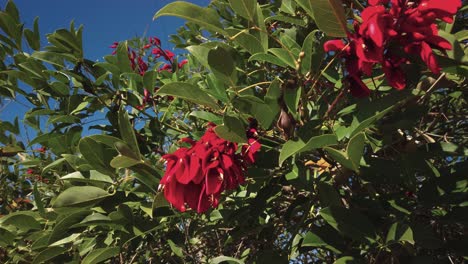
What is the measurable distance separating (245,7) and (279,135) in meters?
0.39

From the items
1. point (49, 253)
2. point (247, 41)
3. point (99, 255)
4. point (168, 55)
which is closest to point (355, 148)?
point (247, 41)

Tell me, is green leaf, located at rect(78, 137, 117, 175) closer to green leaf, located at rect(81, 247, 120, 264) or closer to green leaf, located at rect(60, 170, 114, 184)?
green leaf, located at rect(60, 170, 114, 184)

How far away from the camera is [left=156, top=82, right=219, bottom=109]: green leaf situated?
32.2 inches

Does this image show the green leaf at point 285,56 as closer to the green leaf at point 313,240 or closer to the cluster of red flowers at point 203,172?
the cluster of red flowers at point 203,172

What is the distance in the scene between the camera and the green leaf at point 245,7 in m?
0.84

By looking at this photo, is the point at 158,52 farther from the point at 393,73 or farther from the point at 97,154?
the point at 393,73

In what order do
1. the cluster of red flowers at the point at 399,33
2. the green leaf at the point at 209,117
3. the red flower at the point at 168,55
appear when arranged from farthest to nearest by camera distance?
the red flower at the point at 168,55, the green leaf at the point at 209,117, the cluster of red flowers at the point at 399,33

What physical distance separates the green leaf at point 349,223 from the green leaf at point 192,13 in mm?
470

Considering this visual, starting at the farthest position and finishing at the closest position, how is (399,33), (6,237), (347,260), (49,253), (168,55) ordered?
(168,55), (6,237), (49,253), (347,260), (399,33)

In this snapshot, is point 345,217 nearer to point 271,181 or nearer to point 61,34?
→ point 271,181

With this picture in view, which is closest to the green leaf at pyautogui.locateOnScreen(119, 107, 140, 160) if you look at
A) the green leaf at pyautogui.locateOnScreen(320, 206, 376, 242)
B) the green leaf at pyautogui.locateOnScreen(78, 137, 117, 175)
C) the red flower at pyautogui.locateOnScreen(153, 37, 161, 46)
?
the green leaf at pyautogui.locateOnScreen(78, 137, 117, 175)

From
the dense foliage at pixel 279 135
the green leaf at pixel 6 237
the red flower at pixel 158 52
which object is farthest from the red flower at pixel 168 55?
the green leaf at pixel 6 237

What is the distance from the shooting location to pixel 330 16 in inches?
27.7

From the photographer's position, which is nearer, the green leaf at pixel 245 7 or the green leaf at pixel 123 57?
the green leaf at pixel 245 7
